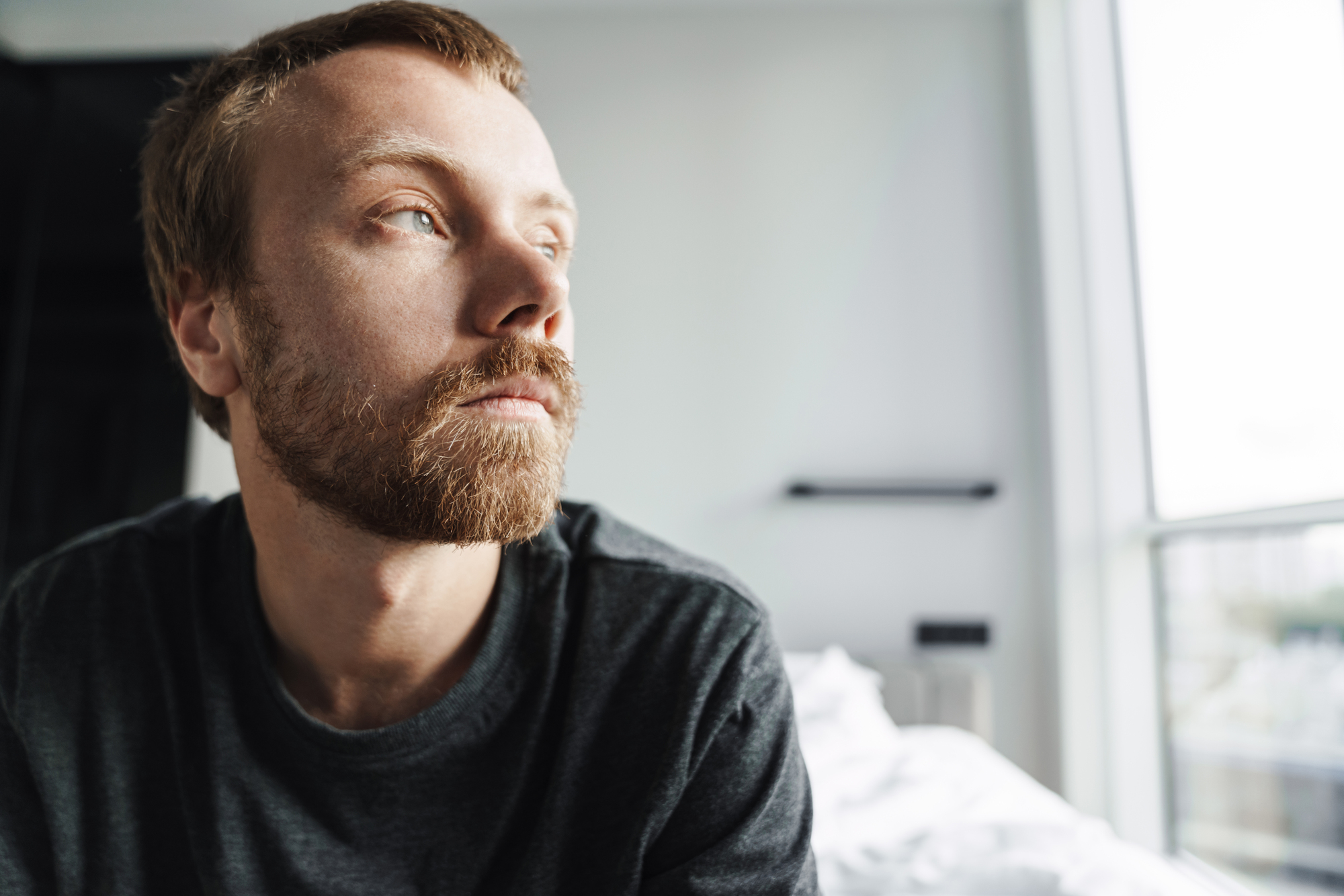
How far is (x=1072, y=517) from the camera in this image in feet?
7.92

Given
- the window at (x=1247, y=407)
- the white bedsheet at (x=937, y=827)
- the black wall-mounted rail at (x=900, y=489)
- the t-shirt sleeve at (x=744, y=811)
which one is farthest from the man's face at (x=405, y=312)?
the black wall-mounted rail at (x=900, y=489)

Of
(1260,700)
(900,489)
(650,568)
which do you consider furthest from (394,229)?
(1260,700)

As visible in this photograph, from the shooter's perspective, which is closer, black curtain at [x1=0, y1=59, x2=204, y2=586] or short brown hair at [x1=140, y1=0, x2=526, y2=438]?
short brown hair at [x1=140, y1=0, x2=526, y2=438]

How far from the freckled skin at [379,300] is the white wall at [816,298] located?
182 cm

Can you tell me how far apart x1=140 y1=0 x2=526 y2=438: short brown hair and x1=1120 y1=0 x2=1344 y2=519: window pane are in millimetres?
1663

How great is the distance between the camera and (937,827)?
3.78ft

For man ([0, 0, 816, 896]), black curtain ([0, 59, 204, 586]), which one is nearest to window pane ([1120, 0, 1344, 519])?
man ([0, 0, 816, 896])

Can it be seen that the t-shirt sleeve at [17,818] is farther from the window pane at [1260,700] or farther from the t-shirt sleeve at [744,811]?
the window pane at [1260,700]

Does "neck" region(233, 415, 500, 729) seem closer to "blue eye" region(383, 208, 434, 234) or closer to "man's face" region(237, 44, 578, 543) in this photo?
"man's face" region(237, 44, 578, 543)

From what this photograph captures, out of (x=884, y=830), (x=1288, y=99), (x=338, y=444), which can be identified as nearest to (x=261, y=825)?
(x=338, y=444)

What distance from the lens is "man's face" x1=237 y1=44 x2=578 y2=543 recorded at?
0.71 m

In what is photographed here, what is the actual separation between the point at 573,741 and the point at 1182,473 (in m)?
2.08

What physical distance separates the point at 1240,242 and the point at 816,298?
45.3 inches

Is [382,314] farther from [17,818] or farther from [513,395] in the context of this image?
[17,818]
